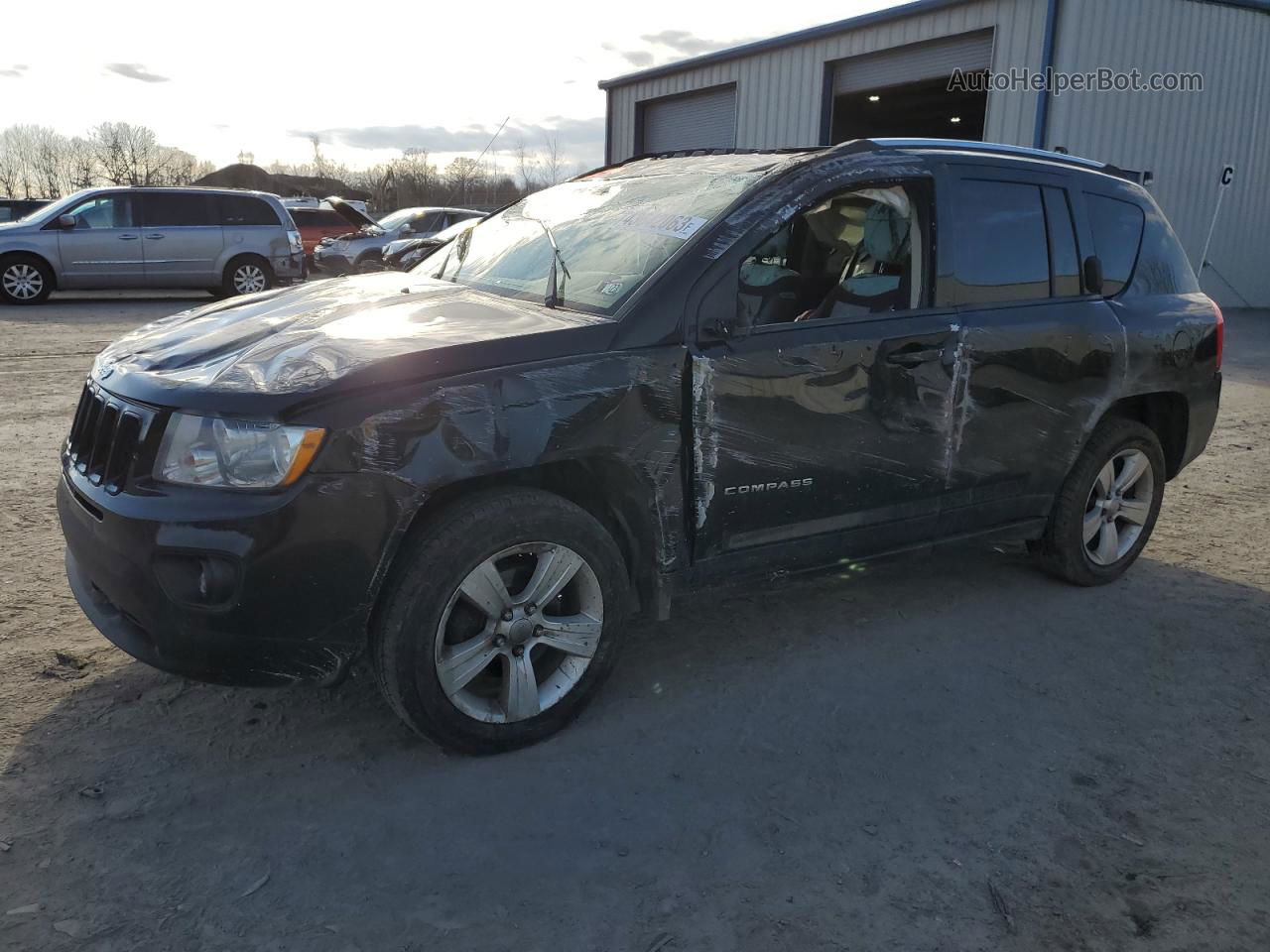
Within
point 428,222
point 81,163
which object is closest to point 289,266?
point 428,222

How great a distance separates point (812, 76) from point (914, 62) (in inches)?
80.5

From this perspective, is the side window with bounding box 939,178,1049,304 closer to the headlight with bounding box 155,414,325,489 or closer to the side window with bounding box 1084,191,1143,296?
the side window with bounding box 1084,191,1143,296

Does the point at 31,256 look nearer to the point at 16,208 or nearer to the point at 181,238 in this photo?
the point at 181,238

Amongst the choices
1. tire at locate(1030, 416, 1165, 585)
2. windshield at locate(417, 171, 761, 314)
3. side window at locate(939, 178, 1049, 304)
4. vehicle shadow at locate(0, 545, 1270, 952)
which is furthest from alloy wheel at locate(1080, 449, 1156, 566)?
windshield at locate(417, 171, 761, 314)

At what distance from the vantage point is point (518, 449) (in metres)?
2.88

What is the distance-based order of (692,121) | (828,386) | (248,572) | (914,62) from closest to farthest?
(248,572)
(828,386)
(914,62)
(692,121)

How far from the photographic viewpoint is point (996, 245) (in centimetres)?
402

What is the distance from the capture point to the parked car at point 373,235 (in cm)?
1906

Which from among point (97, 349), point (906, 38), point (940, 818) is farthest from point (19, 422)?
point (906, 38)

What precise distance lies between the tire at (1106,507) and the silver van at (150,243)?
1412 cm

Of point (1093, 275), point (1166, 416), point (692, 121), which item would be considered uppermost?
point (692, 121)

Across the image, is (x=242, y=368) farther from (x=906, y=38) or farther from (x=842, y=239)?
(x=906, y=38)

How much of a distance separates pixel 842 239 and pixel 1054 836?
2.21 m

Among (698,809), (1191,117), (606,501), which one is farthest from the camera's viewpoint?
(1191,117)
